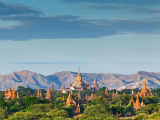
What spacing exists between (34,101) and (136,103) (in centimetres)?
3591

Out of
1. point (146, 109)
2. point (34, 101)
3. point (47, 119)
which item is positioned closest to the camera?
point (47, 119)

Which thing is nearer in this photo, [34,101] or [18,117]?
[18,117]

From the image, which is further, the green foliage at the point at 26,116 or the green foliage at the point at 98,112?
the green foliage at the point at 98,112

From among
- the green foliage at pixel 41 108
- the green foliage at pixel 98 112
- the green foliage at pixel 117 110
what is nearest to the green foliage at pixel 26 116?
the green foliage at pixel 98 112

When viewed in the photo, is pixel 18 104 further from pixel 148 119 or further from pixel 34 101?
pixel 148 119

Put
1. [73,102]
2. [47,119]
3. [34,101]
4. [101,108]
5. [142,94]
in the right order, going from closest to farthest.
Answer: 1. [47,119]
2. [101,108]
3. [34,101]
4. [73,102]
5. [142,94]

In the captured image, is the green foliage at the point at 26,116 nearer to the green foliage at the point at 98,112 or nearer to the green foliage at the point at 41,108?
the green foliage at the point at 98,112

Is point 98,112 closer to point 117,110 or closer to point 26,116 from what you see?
point 117,110

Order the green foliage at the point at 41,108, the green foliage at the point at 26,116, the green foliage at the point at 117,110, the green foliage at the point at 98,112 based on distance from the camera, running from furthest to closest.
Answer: the green foliage at the point at 117,110 < the green foliage at the point at 41,108 < the green foliage at the point at 98,112 < the green foliage at the point at 26,116

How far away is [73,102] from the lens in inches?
5846

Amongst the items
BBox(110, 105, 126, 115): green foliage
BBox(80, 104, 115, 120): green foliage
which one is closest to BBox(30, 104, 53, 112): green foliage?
BBox(80, 104, 115, 120): green foliage

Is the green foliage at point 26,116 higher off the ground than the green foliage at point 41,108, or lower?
lower

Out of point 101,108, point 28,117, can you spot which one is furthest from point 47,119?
point 101,108

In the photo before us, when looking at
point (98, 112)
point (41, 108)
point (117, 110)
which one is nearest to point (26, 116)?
point (41, 108)
